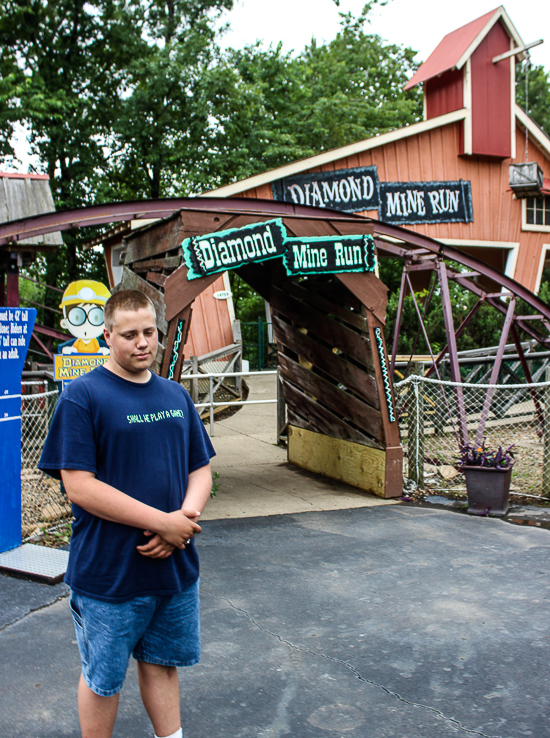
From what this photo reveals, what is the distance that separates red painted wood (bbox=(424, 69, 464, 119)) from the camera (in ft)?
53.4

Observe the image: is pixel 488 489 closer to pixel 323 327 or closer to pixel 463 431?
pixel 463 431

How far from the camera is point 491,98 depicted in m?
16.6

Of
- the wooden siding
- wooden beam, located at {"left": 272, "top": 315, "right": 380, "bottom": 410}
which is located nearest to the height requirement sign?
wooden beam, located at {"left": 272, "top": 315, "right": 380, "bottom": 410}

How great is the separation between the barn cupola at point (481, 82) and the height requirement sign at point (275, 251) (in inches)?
437

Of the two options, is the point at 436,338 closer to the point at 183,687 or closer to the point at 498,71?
the point at 498,71

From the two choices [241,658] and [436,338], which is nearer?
[241,658]

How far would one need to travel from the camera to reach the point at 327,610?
13.8 feet

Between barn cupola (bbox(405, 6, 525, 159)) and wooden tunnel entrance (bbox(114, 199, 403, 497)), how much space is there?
1035 cm

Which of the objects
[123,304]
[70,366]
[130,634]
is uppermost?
[123,304]

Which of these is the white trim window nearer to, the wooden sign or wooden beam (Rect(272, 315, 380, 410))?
the wooden sign

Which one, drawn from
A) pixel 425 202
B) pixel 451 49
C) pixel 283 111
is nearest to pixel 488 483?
pixel 425 202

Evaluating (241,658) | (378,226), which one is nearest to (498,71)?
(378,226)

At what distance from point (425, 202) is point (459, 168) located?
1.54m

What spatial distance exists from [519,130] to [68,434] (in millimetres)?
18273
